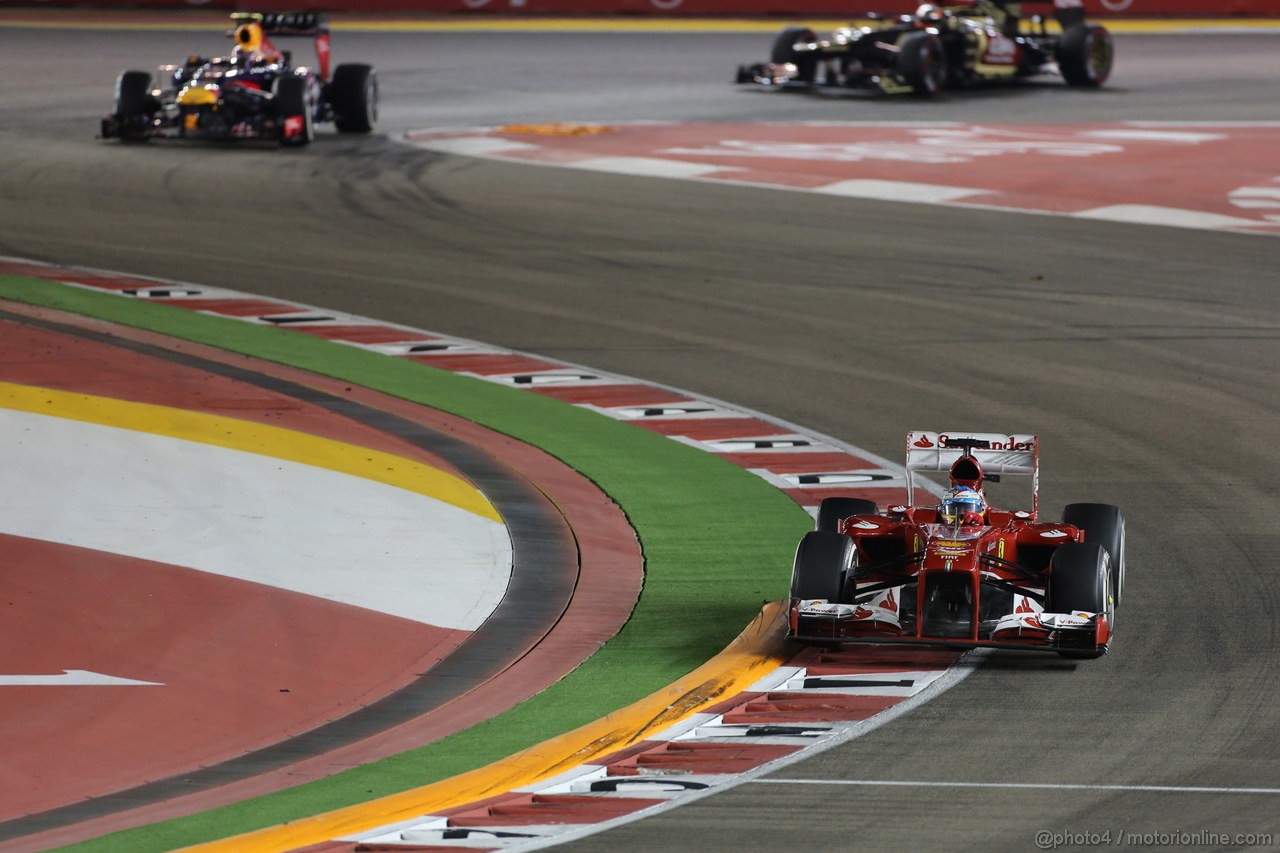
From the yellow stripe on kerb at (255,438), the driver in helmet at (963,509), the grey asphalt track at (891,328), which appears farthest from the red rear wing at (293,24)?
the driver in helmet at (963,509)

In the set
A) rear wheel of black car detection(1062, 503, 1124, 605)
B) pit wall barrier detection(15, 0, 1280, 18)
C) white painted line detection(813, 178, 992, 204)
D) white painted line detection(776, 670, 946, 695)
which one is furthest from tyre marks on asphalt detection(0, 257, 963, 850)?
pit wall barrier detection(15, 0, 1280, 18)

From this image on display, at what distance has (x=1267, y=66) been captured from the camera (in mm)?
39312

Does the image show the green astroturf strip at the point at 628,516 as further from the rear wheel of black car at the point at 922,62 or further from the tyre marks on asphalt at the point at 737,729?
the rear wheel of black car at the point at 922,62

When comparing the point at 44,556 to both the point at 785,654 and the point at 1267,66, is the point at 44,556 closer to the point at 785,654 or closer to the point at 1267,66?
the point at 785,654

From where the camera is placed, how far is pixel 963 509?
932 cm

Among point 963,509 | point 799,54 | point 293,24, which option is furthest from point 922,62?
point 963,509

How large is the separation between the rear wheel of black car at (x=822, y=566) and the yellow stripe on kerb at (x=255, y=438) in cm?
262

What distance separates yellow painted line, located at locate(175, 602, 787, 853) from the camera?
23.3 feet

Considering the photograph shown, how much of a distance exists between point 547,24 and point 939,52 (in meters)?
13.6

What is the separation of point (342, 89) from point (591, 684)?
19445mm

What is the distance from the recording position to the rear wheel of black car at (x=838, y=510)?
388 inches

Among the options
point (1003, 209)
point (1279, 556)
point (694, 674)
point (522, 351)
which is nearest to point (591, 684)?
point (694, 674)

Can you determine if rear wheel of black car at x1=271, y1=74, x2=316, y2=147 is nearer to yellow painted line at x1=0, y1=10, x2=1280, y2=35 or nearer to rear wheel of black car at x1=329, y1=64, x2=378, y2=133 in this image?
rear wheel of black car at x1=329, y1=64, x2=378, y2=133

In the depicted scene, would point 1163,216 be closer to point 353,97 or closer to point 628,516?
point 353,97
